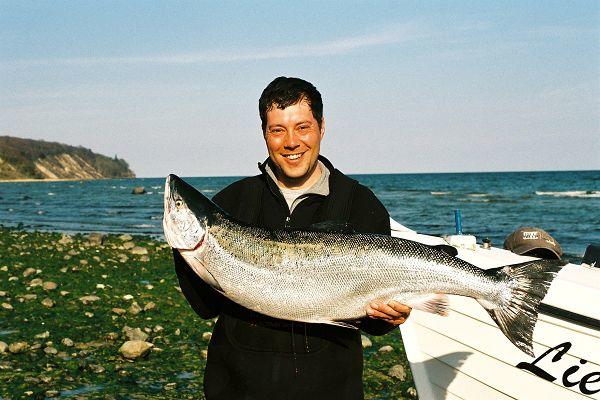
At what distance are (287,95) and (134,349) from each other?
5499 millimetres

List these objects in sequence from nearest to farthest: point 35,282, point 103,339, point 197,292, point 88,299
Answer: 1. point 197,292
2. point 103,339
3. point 88,299
4. point 35,282

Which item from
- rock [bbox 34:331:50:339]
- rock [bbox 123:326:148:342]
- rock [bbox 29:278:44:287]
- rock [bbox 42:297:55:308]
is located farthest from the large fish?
rock [bbox 29:278:44:287]

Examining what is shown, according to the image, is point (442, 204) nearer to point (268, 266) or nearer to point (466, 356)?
point (466, 356)

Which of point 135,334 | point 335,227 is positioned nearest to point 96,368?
point 135,334

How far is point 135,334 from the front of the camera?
9.05 meters

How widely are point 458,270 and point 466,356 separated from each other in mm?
2829

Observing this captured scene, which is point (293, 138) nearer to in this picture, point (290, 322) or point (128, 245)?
point (290, 322)

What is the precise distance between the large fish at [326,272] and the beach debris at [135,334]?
566cm

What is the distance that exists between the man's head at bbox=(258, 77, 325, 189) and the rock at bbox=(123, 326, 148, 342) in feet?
19.1

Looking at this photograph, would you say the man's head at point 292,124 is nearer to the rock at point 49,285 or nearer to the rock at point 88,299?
the rock at point 88,299

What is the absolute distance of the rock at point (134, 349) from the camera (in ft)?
26.8

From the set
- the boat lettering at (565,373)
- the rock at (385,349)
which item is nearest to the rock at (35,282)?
the rock at (385,349)

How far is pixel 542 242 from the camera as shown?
6742 mm

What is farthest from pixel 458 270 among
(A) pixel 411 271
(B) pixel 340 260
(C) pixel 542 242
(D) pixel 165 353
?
(D) pixel 165 353
